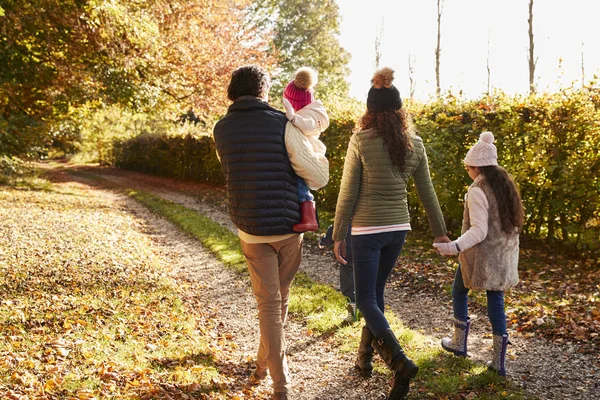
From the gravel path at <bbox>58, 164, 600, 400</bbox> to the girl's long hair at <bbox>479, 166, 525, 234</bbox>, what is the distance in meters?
1.31

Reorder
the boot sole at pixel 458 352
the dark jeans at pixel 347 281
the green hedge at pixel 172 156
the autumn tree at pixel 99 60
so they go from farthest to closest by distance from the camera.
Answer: the green hedge at pixel 172 156 < the autumn tree at pixel 99 60 < the dark jeans at pixel 347 281 < the boot sole at pixel 458 352

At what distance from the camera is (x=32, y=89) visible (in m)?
17.0

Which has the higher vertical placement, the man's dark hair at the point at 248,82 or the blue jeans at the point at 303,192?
the man's dark hair at the point at 248,82

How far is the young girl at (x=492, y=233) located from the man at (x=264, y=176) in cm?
130

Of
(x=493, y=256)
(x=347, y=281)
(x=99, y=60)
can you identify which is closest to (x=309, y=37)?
(x=99, y=60)

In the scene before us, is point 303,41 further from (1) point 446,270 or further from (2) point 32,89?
(1) point 446,270

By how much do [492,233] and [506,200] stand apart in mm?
278

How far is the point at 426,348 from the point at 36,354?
3453 millimetres

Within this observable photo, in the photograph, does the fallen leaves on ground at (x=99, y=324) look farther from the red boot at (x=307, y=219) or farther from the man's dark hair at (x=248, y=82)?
the man's dark hair at (x=248, y=82)

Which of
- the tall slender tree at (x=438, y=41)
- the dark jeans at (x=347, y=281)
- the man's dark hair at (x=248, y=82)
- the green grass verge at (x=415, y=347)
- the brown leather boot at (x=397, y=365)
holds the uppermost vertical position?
the tall slender tree at (x=438, y=41)

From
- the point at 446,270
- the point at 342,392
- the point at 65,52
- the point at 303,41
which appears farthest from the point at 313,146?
the point at 303,41

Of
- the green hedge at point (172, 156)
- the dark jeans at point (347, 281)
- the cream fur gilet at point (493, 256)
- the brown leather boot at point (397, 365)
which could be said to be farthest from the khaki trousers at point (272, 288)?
the green hedge at point (172, 156)

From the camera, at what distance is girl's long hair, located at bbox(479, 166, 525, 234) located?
4043 millimetres

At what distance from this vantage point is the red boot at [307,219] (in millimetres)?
3572
